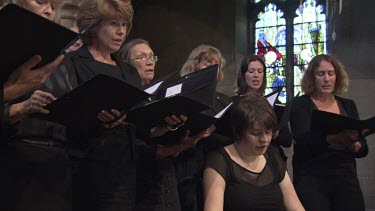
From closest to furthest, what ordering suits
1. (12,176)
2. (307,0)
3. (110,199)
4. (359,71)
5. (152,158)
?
(12,176) → (110,199) → (152,158) → (359,71) → (307,0)

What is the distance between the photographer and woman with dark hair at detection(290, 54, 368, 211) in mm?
3799

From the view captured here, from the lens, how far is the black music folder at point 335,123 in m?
3.54

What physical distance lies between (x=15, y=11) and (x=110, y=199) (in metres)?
1.14

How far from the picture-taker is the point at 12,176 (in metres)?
2.08

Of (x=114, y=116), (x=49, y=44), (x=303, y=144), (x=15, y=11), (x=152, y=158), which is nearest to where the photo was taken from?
(x=15, y=11)

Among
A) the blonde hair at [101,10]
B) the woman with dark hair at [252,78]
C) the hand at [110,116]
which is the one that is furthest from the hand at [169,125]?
the woman with dark hair at [252,78]

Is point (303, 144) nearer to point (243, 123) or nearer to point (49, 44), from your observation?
point (243, 123)

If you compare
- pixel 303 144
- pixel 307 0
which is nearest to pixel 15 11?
pixel 303 144

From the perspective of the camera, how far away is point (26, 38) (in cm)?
183

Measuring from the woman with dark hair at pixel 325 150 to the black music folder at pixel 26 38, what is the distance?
2.37 m

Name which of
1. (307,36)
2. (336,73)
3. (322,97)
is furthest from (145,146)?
(307,36)

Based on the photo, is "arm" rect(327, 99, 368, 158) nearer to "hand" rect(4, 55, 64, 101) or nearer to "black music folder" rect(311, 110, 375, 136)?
"black music folder" rect(311, 110, 375, 136)

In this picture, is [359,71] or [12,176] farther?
[359,71]

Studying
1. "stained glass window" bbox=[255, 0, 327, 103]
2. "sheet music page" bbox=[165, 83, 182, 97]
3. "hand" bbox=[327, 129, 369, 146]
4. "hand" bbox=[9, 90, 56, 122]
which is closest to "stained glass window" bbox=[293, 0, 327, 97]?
"stained glass window" bbox=[255, 0, 327, 103]
